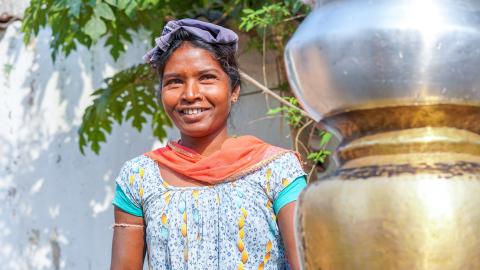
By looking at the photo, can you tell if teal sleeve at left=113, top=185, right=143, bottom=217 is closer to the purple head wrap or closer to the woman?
the woman

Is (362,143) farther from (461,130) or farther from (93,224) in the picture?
(93,224)

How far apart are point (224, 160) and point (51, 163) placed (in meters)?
3.39

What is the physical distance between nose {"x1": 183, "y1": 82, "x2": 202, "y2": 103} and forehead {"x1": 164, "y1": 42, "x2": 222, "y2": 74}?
4 cm

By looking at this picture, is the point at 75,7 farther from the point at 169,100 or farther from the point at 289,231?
the point at 289,231

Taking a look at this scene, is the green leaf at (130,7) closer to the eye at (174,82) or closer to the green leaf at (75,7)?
the green leaf at (75,7)

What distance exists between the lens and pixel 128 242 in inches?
84.6

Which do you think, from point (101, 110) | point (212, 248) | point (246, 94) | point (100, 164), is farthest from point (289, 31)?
point (212, 248)

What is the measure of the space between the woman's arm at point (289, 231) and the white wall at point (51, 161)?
3.21m

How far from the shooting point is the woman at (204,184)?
6.63ft

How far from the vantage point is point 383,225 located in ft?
1.94

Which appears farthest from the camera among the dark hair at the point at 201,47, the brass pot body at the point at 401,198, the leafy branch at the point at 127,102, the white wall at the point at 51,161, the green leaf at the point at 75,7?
the white wall at the point at 51,161

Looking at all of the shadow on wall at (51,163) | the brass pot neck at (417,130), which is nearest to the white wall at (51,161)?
the shadow on wall at (51,163)

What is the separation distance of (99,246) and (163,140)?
2.47 feet

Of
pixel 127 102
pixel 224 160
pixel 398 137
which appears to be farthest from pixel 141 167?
pixel 127 102
